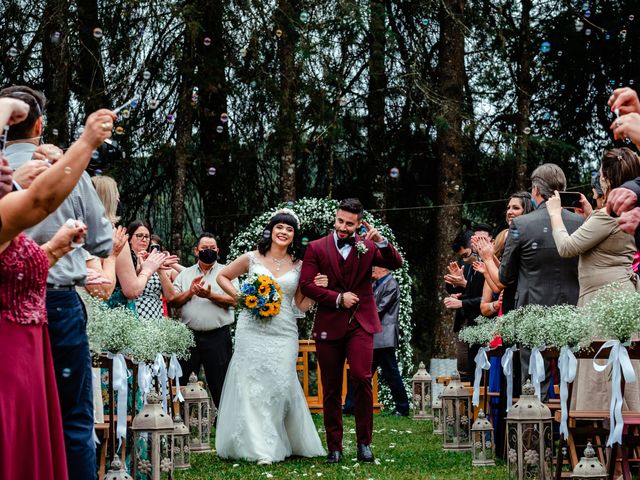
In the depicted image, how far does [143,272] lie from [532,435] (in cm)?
266

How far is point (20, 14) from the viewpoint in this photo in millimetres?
13195

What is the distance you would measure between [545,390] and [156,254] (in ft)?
9.37

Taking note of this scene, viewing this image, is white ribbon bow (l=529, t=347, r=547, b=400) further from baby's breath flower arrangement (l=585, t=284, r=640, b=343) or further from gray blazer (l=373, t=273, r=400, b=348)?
gray blazer (l=373, t=273, r=400, b=348)

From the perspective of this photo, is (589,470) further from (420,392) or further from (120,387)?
(420,392)

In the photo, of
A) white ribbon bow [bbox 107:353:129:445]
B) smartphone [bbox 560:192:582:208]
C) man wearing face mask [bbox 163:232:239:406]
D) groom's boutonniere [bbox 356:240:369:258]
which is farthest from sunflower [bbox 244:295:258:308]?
smartphone [bbox 560:192:582:208]

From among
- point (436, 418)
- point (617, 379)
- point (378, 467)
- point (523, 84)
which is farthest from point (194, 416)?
point (523, 84)

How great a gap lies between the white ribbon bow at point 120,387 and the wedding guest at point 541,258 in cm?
262

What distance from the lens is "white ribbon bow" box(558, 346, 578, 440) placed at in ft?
18.2

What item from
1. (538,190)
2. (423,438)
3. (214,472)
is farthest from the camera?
(423,438)

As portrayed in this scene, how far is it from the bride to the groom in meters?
0.46

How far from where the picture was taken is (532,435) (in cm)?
594

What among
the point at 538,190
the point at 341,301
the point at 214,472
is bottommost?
the point at 214,472

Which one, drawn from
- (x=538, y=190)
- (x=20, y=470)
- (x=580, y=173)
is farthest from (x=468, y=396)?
(x=580, y=173)

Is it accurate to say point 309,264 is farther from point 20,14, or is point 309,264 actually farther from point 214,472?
point 20,14
